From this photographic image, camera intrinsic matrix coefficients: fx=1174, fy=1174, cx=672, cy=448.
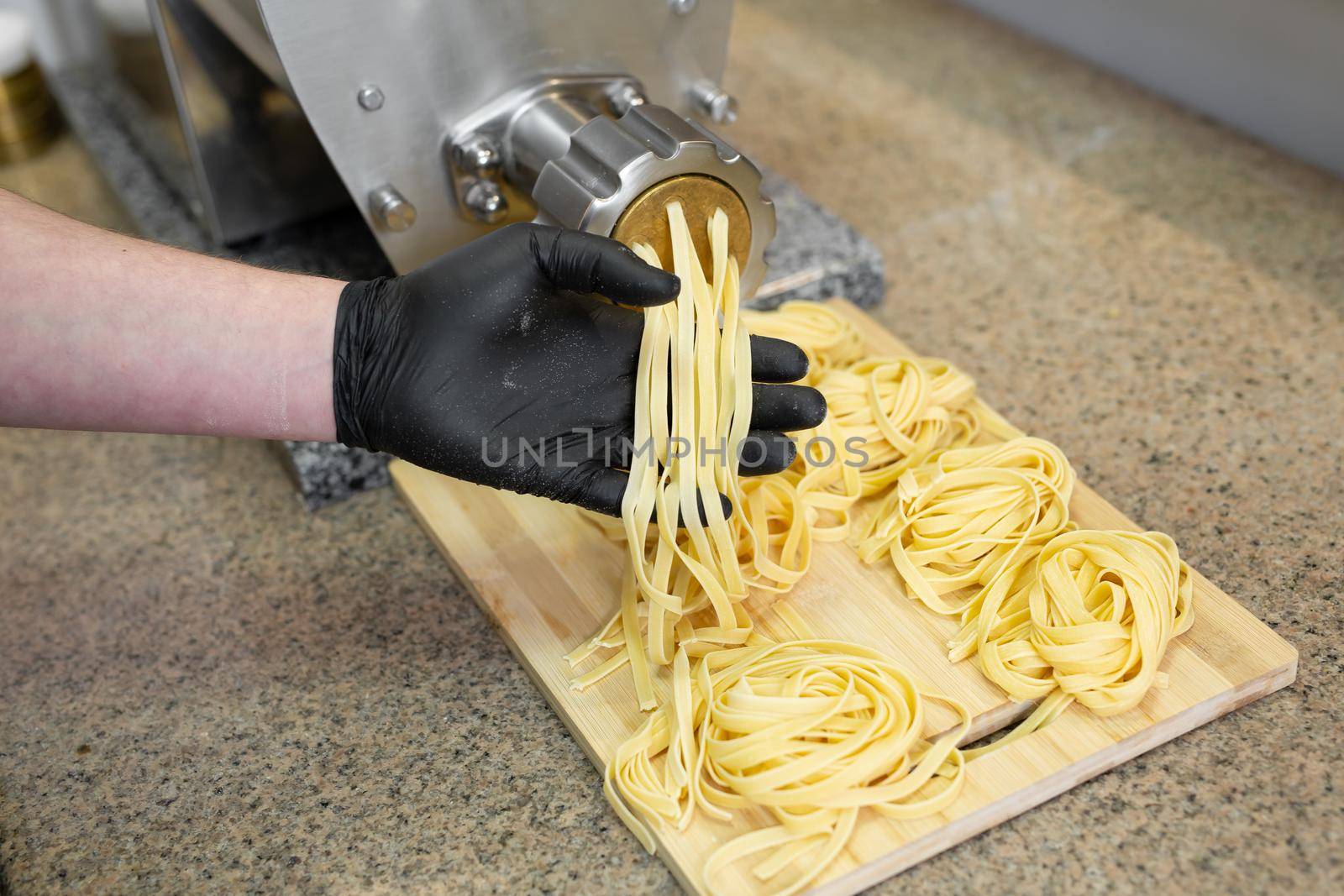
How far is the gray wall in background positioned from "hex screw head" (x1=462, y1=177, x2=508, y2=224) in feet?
4.23

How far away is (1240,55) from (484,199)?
1.33 m

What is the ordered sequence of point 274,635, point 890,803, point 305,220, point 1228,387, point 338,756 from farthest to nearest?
point 305,220
point 1228,387
point 274,635
point 338,756
point 890,803

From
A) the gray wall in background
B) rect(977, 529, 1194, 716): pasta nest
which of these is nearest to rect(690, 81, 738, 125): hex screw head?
rect(977, 529, 1194, 716): pasta nest

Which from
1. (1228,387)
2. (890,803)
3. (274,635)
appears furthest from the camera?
(1228,387)

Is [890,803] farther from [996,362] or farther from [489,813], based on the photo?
[996,362]

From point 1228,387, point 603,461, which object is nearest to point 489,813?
point 603,461

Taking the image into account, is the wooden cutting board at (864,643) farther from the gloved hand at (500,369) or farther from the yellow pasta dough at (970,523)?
the gloved hand at (500,369)

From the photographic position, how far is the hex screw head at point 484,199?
1.31 meters

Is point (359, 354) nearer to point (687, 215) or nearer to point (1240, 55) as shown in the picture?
point (687, 215)

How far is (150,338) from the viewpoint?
1095 millimetres

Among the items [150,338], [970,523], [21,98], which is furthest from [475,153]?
[21,98]

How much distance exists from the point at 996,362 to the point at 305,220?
99 cm

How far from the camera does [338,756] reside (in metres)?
1.11

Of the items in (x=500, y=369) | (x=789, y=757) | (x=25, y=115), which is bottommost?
(x=25, y=115)
